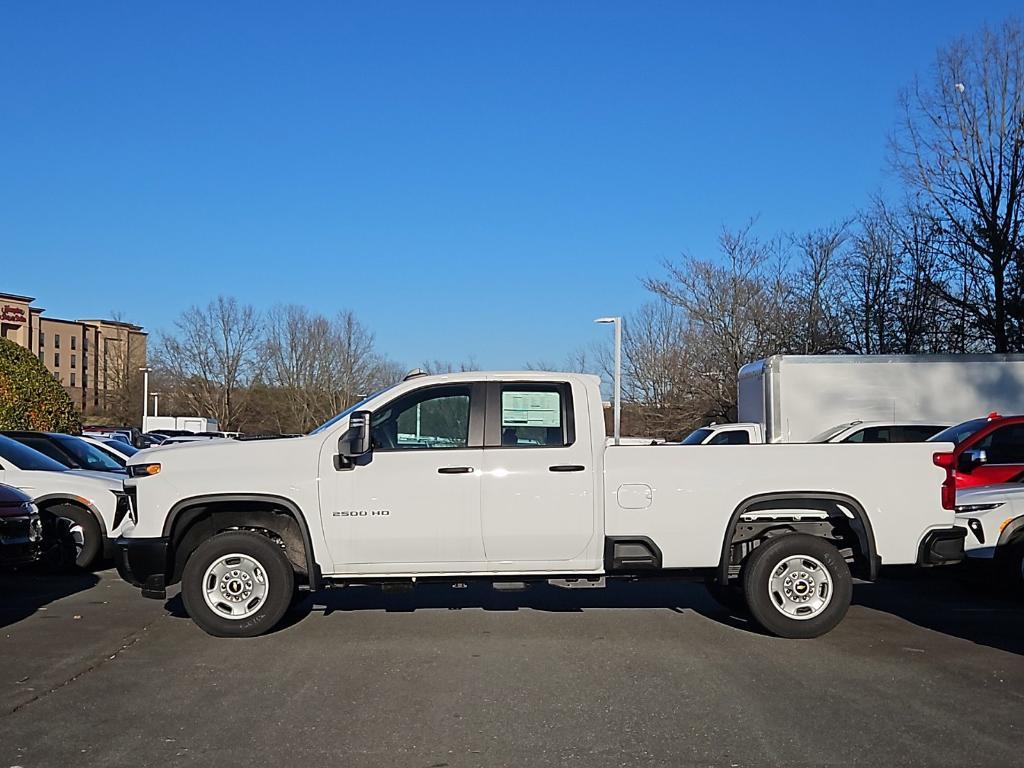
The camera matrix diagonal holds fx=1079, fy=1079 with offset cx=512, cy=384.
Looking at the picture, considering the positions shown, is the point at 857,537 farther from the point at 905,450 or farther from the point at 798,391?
the point at 798,391

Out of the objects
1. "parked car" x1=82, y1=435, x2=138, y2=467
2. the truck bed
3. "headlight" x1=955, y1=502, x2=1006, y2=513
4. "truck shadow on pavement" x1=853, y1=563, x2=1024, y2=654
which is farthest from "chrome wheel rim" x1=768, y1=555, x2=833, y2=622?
"parked car" x1=82, y1=435, x2=138, y2=467

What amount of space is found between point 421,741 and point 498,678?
1.47 metres

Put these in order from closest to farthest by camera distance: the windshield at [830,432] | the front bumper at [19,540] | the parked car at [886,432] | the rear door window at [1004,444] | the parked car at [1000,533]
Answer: the front bumper at [19,540] < the parked car at [1000,533] < the rear door window at [1004,444] < the parked car at [886,432] < the windshield at [830,432]

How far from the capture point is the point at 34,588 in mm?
11344

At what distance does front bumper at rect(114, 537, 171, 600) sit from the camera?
27.4 feet

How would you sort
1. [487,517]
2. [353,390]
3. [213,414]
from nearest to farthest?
1. [487,517]
2. [353,390]
3. [213,414]

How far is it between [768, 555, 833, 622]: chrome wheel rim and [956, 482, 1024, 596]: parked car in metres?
2.34

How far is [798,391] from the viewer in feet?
69.4

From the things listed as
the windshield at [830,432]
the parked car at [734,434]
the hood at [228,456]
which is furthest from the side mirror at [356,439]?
the parked car at [734,434]

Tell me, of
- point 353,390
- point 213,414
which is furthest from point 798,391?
point 213,414

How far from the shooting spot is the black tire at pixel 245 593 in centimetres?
834

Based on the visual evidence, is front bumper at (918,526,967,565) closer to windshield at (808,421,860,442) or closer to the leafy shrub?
windshield at (808,421,860,442)

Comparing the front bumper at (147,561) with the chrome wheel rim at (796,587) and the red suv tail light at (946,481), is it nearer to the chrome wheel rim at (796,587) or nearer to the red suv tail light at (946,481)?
the chrome wheel rim at (796,587)

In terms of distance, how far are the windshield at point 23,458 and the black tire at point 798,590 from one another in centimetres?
851
